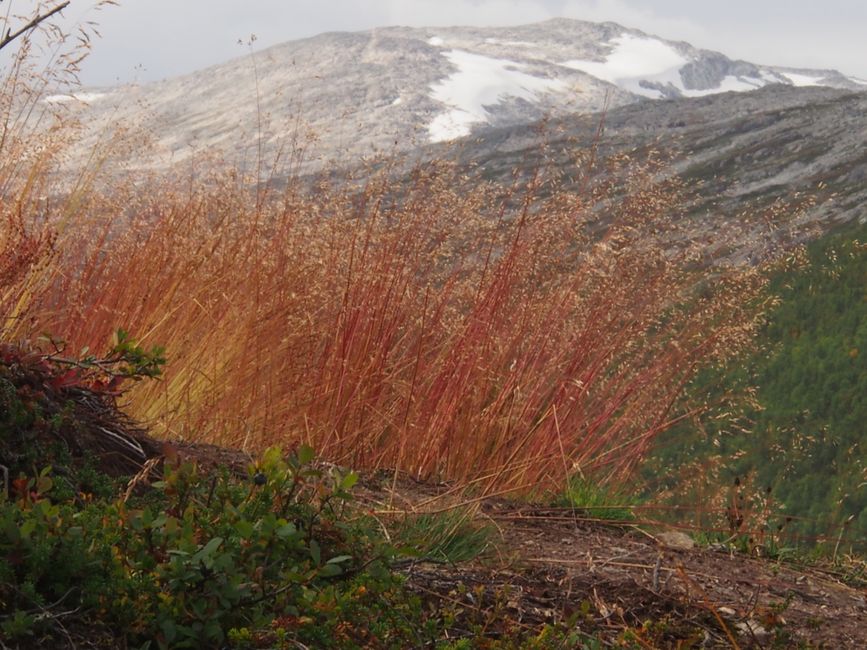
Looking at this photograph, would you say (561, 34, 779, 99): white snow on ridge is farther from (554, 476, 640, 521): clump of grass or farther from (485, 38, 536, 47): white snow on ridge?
(554, 476, 640, 521): clump of grass

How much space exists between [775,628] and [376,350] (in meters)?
1.83

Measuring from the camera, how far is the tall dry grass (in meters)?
3.69

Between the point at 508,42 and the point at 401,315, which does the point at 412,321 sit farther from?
the point at 508,42

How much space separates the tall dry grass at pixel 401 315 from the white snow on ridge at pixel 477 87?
87451 mm

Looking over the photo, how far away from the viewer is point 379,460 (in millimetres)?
3699

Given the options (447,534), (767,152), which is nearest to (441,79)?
(767,152)

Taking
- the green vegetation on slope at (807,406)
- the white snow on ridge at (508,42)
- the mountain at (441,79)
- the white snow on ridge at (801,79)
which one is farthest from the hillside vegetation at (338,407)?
the white snow on ridge at (801,79)

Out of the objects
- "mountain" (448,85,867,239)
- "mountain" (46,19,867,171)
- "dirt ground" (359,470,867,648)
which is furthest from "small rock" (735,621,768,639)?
"mountain" (46,19,867,171)

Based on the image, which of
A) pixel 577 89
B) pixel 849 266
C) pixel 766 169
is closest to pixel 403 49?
pixel 766 169

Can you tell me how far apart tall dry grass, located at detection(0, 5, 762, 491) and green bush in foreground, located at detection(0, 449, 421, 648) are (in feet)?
4.97

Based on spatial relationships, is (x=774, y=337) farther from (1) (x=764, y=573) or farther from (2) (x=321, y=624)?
(2) (x=321, y=624)

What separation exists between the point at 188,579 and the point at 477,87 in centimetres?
11596

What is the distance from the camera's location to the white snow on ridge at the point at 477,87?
10206 cm

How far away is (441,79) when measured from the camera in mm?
113562
